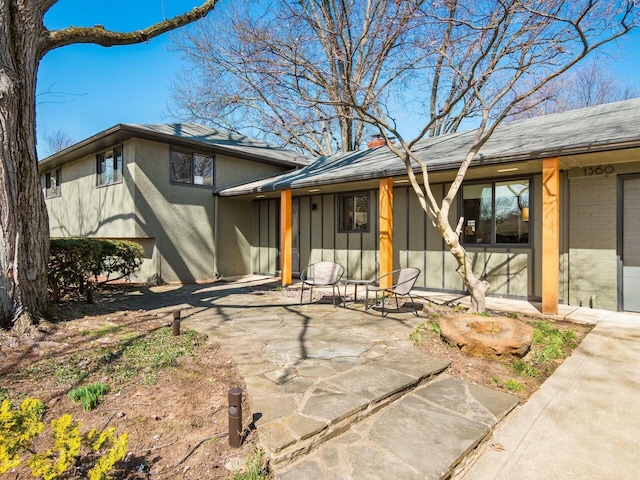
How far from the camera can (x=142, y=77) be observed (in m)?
10.9

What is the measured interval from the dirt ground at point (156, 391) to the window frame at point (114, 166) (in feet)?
19.7

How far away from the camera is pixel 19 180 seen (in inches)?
174

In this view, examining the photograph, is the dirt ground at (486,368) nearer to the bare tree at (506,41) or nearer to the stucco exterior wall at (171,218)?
the bare tree at (506,41)

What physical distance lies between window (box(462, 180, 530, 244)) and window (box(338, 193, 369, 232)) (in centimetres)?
248

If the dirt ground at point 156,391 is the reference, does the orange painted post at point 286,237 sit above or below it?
above

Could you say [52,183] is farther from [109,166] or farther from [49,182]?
[109,166]

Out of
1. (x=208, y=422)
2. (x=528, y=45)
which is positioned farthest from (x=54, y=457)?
(x=528, y=45)

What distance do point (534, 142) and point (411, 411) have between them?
5.39 meters

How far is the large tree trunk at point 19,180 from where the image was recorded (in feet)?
13.9

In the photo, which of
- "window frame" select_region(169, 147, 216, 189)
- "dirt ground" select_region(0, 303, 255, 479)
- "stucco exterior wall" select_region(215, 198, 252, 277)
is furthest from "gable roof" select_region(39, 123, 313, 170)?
"dirt ground" select_region(0, 303, 255, 479)

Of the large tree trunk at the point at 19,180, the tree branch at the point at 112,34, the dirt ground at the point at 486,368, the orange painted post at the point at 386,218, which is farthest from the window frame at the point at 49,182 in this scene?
the dirt ground at the point at 486,368

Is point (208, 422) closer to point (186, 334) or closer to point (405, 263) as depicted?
point (186, 334)

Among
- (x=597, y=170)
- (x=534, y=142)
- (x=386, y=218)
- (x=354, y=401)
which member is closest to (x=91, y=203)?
(x=386, y=218)

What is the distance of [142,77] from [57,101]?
6274 millimetres
